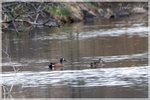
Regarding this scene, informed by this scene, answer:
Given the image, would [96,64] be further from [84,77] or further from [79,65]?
[84,77]

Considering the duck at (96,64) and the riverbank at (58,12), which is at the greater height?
the riverbank at (58,12)

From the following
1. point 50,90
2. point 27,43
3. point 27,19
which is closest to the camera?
point 50,90

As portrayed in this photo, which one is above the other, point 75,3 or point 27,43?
point 75,3

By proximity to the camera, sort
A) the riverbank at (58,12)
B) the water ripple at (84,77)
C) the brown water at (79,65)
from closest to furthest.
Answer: the brown water at (79,65)
the water ripple at (84,77)
the riverbank at (58,12)

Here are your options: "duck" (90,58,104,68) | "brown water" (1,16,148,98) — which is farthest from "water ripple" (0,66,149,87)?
"duck" (90,58,104,68)

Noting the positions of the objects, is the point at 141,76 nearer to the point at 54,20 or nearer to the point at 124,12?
the point at 54,20

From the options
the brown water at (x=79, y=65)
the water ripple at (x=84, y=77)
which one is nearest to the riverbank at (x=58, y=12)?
the brown water at (x=79, y=65)

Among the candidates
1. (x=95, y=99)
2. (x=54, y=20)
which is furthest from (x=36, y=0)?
(x=95, y=99)

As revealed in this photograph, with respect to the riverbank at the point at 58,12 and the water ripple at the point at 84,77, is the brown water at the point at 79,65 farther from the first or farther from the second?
the riverbank at the point at 58,12

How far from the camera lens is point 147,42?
108 ft

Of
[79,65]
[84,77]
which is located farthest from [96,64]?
[84,77]

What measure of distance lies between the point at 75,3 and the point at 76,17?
8.92 feet

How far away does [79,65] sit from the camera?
24391 mm

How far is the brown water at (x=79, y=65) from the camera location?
18562 mm
